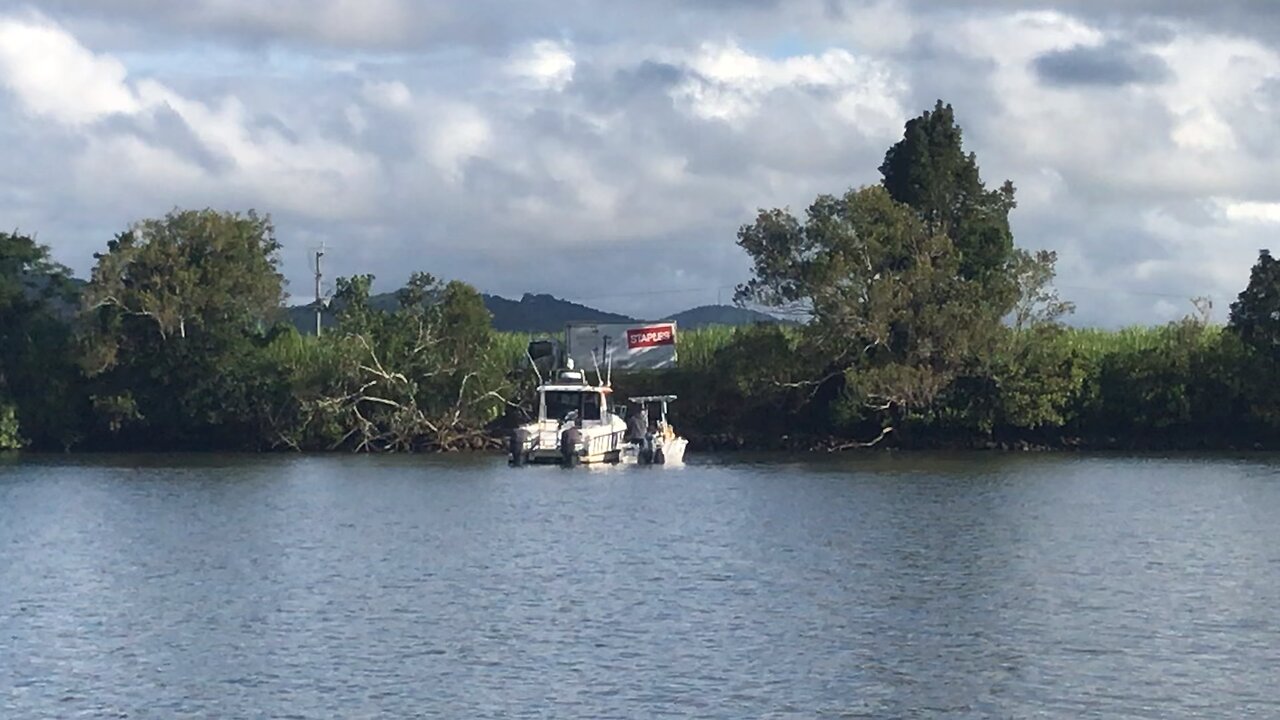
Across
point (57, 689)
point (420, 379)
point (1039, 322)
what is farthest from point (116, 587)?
point (1039, 322)

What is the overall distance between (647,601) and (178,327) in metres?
46.3

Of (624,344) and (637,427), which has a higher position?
(624,344)

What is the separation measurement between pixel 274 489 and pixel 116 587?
838 inches

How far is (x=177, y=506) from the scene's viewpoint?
48250 mm

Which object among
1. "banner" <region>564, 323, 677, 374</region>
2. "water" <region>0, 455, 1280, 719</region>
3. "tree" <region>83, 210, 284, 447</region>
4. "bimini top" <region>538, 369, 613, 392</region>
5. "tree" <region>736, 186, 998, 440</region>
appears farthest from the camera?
"banner" <region>564, 323, 677, 374</region>

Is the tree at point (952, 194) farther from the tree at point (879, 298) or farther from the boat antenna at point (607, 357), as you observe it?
the boat antenna at point (607, 357)

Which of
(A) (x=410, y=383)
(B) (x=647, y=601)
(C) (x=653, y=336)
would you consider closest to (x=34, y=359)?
(A) (x=410, y=383)

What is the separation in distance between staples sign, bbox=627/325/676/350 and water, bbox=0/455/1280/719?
25.2 meters

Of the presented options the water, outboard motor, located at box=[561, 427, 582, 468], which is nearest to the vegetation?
outboard motor, located at box=[561, 427, 582, 468]

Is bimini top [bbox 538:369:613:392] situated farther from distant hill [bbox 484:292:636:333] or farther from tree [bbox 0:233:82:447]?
distant hill [bbox 484:292:636:333]

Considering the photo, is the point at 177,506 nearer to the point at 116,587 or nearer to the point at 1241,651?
the point at 116,587

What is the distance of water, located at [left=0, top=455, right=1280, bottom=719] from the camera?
23078 mm

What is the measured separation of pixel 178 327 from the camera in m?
72.8

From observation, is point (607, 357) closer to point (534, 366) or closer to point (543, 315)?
point (534, 366)
